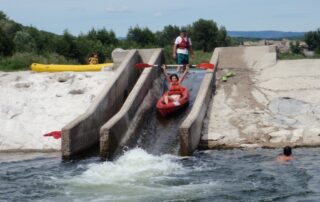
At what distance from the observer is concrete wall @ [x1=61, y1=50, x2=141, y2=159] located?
1344 cm

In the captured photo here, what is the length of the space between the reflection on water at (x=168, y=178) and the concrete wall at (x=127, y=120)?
412mm

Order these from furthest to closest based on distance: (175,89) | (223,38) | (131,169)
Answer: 1. (223,38)
2. (175,89)
3. (131,169)

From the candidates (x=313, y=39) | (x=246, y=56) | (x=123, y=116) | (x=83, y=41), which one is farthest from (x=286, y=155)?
(x=313, y=39)

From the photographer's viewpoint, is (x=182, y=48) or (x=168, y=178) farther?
(x=182, y=48)

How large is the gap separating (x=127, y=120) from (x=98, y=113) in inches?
30.8

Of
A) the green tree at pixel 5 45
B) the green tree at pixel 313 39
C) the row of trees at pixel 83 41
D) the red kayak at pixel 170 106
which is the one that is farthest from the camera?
the green tree at pixel 313 39

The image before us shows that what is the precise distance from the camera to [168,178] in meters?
11.4

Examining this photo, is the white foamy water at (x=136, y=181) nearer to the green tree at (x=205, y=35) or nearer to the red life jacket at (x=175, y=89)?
the red life jacket at (x=175, y=89)

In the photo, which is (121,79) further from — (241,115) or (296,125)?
(296,125)

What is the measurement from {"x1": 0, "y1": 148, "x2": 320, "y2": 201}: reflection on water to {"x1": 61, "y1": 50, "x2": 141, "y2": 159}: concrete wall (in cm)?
53

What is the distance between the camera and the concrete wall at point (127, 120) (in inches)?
525

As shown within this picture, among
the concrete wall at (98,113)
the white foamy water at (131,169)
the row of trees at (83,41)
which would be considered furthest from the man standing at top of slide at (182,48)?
the row of trees at (83,41)

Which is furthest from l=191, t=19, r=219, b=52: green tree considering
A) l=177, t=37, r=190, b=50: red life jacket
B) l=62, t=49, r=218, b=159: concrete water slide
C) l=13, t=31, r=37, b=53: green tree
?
l=62, t=49, r=218, b=159: concrete water slide

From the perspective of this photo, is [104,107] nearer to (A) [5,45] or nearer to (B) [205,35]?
(A) [5,45]
